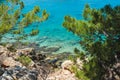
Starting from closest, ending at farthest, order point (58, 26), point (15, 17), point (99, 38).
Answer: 1. point (99, 38)
2. point (15, 17)
3. point (58, 26)

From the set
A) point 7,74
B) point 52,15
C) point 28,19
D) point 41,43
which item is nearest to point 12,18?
point 28,19

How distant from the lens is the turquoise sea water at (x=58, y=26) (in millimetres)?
41156

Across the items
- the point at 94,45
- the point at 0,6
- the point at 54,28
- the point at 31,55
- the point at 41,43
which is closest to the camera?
the point at 94,45

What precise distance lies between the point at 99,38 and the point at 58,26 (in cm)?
3476

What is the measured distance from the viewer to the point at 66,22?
1794cm

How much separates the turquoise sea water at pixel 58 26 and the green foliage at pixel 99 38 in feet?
51.1

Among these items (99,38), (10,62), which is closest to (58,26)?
(10,62)

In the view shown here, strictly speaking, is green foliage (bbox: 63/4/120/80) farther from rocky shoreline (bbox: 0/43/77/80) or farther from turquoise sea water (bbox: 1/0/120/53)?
turquoise sea water (bbox: 1/0/120/53)

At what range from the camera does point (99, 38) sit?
57.9 feet

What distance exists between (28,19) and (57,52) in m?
17.2

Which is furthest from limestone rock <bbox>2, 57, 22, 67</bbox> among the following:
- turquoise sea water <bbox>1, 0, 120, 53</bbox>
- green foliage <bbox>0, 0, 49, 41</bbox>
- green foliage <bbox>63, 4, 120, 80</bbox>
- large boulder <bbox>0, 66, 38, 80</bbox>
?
turquoise sea water <bbox>1, 0, 120, 53</bbox>

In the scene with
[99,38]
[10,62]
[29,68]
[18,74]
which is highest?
[99,38]

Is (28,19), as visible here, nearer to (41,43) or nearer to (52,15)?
(41,43)

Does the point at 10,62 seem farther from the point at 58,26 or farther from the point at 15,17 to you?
the point at 58,26
